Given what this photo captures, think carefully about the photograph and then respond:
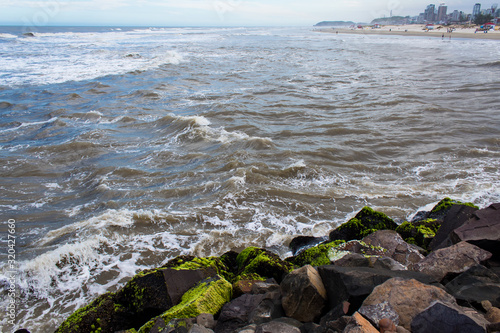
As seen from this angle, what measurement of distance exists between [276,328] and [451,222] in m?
3.28

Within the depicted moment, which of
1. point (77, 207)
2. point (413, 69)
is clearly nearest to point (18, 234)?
point (77, 207)

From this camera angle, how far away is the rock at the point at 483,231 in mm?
3802

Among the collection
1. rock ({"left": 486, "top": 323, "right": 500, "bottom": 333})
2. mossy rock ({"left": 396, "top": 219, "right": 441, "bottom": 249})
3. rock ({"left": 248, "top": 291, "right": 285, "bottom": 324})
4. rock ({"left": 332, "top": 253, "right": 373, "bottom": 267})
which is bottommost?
mossy rock ({"left": 396, "top": 219, "right": 441, "bottom": 249})

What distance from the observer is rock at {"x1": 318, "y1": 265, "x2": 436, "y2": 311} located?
9.50 ft

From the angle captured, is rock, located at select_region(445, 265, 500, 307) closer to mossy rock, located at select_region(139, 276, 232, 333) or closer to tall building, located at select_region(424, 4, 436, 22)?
mossy rock, located at select_region(139, 276, 232, 333)

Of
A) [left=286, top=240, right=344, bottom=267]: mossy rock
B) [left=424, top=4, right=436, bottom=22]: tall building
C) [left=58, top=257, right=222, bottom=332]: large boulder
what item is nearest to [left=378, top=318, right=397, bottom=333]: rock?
[left=286, top=240, right=344, bottom=267]: mossy rock

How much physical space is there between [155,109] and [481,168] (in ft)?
38.9

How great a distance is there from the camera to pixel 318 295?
3.06 metres

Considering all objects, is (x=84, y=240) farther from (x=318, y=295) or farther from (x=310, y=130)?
(x=310, y=130)

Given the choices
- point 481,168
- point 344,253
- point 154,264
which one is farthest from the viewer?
point 481,168

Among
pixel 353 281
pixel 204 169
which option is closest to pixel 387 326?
pixel 353 281

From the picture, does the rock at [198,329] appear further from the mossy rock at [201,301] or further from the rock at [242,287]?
the rock at [242,287]

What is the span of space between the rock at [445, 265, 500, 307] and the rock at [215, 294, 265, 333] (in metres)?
1.85

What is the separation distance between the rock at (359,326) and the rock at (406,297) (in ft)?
1.16
